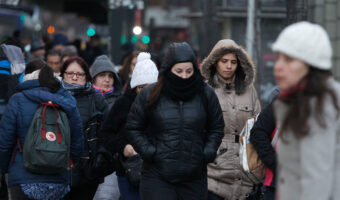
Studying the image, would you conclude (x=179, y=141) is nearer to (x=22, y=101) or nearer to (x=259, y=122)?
(x=259, y=122)

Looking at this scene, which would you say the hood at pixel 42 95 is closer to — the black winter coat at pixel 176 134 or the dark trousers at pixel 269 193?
the black winter coat at pixel 176 134

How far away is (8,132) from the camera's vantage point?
6758 mm

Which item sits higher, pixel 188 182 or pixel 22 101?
pixel 22 101

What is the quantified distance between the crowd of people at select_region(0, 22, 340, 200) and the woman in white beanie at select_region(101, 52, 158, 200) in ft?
0.03

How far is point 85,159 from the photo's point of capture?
7.75 meters

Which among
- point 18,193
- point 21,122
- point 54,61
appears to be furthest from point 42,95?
point 54,61

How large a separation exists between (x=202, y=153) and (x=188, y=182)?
0.89 ft

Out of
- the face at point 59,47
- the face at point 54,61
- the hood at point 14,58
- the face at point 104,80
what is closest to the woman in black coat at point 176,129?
the face at point 104,80

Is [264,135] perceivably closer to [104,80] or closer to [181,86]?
[181,86]

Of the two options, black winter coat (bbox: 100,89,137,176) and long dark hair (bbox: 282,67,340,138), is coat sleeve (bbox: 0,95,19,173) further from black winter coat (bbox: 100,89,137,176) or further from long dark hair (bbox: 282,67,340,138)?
long dark hair (bbox: 282,67,340,138)

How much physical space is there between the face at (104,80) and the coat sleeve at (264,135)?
3.84m

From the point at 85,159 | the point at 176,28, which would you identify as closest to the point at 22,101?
the point at 85,159

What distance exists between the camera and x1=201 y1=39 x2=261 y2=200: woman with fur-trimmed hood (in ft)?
24.2

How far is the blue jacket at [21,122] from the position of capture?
6773 millimetres
